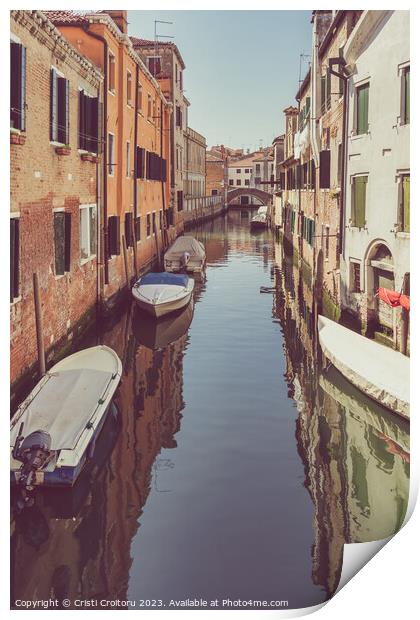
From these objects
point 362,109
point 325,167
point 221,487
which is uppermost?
point 362,109

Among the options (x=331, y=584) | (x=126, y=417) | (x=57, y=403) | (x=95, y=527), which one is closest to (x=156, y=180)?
(x=126, y=417)

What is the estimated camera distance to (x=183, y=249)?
25.8 m

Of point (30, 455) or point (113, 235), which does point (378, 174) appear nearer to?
point (30, 455)

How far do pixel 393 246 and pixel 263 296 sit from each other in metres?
11.6

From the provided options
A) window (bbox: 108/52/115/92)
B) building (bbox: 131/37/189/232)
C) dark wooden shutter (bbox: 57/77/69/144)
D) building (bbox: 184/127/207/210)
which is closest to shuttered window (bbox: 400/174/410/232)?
dark wooden shutter (bbox: 57/77/69/144)

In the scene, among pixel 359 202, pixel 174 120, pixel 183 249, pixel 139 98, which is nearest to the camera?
pixel 359 202

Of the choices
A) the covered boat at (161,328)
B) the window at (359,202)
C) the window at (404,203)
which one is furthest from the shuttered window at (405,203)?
the covered boat at (161,328)

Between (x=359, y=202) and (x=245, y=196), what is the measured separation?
73.6 meters

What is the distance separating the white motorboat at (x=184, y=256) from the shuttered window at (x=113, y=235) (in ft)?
28.0

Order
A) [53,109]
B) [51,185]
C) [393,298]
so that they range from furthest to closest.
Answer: [51,185] < [53,109] < [393,298]

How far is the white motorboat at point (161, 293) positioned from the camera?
1617 cm

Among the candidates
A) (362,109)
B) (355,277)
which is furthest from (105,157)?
(355,277)

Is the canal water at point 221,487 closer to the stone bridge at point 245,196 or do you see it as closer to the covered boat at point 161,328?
the covered boat at point 161,328

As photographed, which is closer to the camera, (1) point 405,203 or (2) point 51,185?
(1) point 405,203
